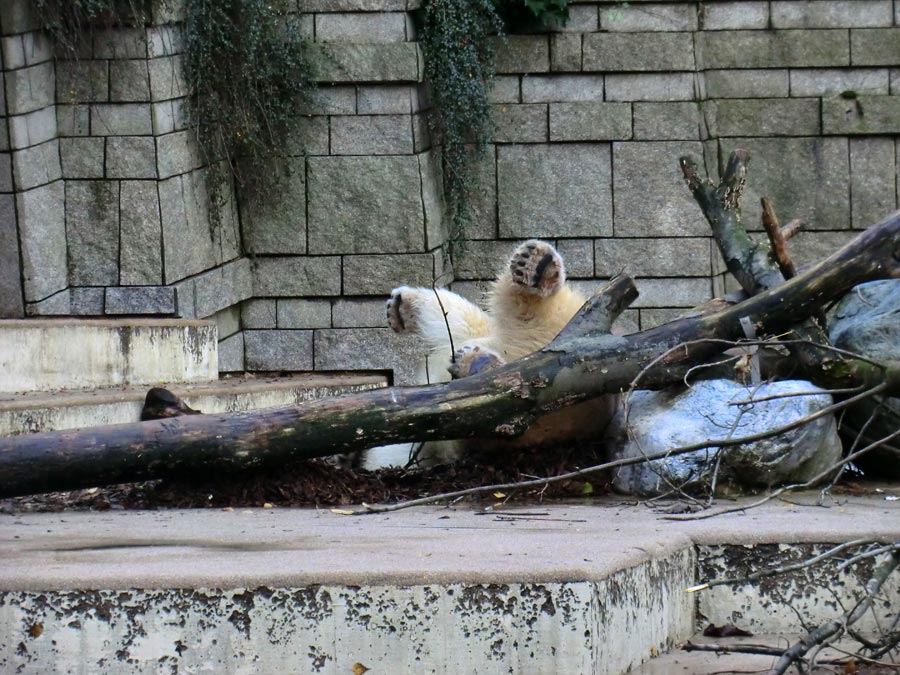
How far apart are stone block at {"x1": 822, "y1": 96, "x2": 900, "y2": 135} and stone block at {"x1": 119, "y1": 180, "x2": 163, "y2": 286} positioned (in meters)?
4.15

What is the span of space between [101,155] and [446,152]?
2.10 m

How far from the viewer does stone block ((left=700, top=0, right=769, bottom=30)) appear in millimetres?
8672

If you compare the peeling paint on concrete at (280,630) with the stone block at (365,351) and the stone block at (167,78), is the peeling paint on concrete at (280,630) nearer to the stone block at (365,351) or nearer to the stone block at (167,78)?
the stone block at (167,78)

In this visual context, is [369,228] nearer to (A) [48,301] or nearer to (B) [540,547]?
(A) [48,301]

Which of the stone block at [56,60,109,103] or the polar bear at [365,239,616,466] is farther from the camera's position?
the stone block at [56,60,109,103]

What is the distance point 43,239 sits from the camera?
273 inches

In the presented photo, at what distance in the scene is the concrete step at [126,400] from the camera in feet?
18.1

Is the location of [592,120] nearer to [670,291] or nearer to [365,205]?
[670,291]

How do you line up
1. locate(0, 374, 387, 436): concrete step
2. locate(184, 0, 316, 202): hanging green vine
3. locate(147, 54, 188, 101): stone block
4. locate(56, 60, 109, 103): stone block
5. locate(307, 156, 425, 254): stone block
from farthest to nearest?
1. locate(307, 156, 425, 254): stone block
2. locate(184, 0, 316, 202): hanging green vine
3. locate(147, 54, 188, 101): stone block
4. locate(56, 60, 109, 103): stone block
5. locate(0, 374, 387, 436): concrete step

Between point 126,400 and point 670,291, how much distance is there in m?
3.92

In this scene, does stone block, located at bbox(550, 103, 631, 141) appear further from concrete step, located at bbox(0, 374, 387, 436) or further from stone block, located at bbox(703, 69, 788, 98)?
concrete step, located at bbox(0, 374, 387, 436)

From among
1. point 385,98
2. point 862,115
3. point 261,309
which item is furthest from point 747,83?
point 261,309

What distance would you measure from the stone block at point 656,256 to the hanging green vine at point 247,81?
2062 mm

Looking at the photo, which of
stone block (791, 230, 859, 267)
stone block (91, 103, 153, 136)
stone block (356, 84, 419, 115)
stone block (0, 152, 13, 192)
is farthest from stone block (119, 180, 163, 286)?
stone block (791, 230, 859, 267)
